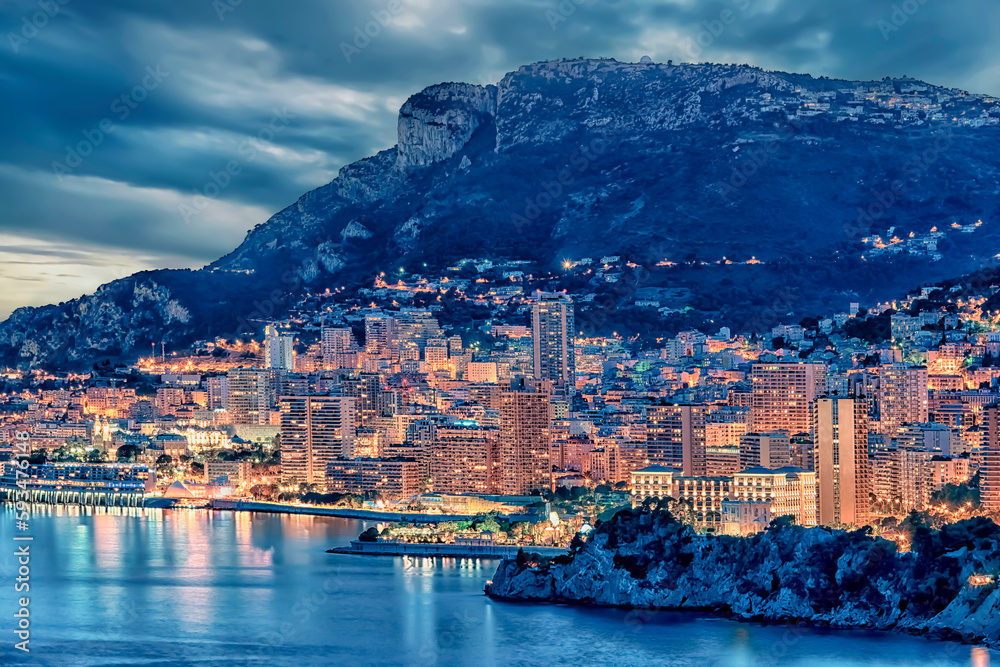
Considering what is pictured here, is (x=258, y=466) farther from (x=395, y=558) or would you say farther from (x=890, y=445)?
(x=890, y=445)

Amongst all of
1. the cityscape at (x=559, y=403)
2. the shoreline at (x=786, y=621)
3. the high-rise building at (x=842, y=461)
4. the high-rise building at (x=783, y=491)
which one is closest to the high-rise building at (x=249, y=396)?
the cityscape at (x=559, y=403)

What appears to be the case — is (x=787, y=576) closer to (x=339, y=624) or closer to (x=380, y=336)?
(x=339, y=624)

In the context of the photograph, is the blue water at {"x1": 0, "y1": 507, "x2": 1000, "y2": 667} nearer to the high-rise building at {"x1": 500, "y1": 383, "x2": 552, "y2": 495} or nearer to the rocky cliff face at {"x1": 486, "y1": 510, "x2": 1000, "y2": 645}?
the rocky cliff face at {"x1": 486, "y1": 510, "x2": 1000, "y2": 645}

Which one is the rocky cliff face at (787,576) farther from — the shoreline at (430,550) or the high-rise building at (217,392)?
the high-rise building at (217,392)

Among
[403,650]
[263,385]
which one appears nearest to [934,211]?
[263,385]

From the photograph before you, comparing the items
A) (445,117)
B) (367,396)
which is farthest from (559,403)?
(445,117)

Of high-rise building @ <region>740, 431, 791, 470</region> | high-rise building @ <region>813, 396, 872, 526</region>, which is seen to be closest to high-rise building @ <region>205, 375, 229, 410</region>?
high-rise building @ <region>740, 431, 791, 470</region>
